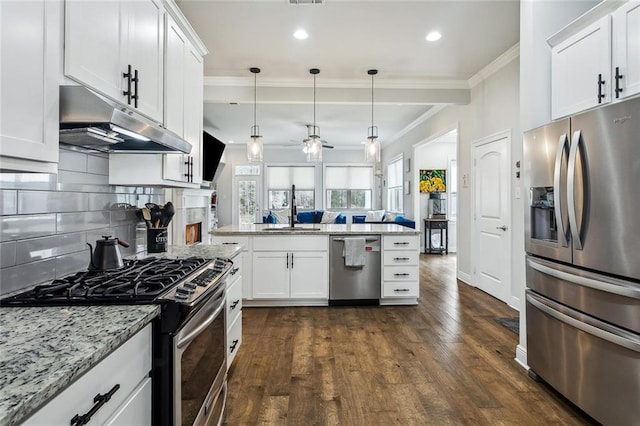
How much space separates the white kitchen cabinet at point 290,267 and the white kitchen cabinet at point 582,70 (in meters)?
2.45

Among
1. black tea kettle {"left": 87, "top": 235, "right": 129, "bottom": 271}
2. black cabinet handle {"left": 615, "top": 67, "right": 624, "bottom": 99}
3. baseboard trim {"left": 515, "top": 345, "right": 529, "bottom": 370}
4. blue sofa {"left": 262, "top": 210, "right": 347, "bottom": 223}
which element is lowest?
baseboard trim {"left": 515, "top": 345, "right": 529, "bottom": 370}

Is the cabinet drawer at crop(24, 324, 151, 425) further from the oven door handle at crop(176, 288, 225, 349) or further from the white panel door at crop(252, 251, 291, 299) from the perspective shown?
the white panel door at crop(252, 251, 291, 299)

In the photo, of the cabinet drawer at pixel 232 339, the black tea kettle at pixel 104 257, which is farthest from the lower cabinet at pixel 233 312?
the black tea kettle at pixel 104 257

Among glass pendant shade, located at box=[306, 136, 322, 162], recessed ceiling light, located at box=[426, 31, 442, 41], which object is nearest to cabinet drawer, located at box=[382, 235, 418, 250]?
glass pendant shade, located at box=[306, 136, 322, 162]

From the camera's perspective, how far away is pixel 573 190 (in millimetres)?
1864

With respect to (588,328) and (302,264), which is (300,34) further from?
(588,328)

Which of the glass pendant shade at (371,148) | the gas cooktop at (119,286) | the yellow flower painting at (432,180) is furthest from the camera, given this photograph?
the yellow flower painting at (432,180)

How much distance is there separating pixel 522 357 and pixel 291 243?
2349 mm

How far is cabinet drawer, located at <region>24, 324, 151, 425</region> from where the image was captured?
69cm

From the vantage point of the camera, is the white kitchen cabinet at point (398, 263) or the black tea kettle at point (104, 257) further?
the white kitchen cabinet at point (398, 263)

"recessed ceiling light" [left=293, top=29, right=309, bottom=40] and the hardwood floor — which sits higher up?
"recessed ceiling light" [left=293, top=29, right=309, bottom=40]

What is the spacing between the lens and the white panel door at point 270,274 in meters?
3.78

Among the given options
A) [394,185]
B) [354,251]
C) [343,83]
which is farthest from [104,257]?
[394,185]

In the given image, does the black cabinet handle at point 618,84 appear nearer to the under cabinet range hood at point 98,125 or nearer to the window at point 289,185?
the under cabinet range hood at point 98,125
